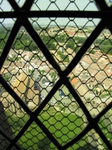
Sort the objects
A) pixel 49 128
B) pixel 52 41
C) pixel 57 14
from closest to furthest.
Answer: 1. pixel 57 14
2. pixel 52 41
3. pixel 49 128

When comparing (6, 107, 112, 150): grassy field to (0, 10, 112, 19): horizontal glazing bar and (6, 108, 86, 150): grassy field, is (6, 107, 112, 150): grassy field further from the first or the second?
(0, 10, 112, 19): horizontal glazing bar

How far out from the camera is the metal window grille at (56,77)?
0.75m

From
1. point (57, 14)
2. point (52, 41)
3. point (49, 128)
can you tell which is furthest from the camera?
point (49, 128)

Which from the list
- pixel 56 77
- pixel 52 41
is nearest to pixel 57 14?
pixel 52 41

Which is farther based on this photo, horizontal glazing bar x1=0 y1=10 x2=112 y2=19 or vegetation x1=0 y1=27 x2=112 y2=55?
vegetation x1=0 y1=27 x2=112 y2=55

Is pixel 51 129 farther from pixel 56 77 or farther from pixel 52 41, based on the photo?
pixel 52 41

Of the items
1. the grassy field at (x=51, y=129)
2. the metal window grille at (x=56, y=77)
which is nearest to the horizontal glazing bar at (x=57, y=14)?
the metal window grille at (x=56, y=77)

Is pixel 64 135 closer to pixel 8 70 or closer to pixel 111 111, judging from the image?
pixel 111 111

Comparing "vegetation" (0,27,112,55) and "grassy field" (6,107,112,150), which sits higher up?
"vegetation" (0,27,112,55)

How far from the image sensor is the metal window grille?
2.47 feet

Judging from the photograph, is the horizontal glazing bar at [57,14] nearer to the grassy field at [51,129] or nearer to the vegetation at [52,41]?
the vegetation at [52,41]

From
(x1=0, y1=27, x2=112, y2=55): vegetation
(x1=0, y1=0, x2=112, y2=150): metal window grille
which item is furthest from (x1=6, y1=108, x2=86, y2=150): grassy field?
(x1=0, y1=27, x2=112, y2=55): vegetation

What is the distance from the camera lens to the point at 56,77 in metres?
0.91

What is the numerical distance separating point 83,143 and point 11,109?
46cm
